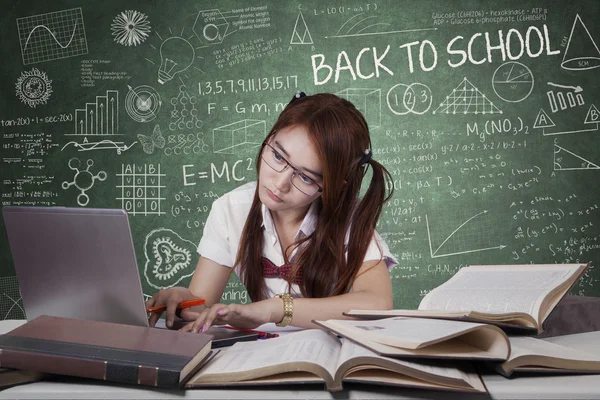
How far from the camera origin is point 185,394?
78 cm

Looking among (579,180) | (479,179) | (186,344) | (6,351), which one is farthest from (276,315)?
(579,180)

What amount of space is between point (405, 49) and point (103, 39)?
5.49 feet

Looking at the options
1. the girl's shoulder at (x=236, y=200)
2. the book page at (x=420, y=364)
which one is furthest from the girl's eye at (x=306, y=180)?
the book page at (x=420, y=364)

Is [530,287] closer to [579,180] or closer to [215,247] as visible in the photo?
[215,247]

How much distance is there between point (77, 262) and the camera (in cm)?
102

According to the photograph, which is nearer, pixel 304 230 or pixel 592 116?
pixel 304 230

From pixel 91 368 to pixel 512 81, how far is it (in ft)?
Result: 10.8

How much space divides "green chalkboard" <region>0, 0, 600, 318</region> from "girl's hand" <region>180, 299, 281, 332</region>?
2335 mm

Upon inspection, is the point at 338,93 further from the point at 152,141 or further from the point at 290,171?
the point at 290,171

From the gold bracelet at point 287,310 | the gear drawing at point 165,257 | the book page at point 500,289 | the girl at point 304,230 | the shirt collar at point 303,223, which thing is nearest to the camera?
the book page at point 500,289

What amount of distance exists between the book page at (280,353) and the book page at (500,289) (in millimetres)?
281

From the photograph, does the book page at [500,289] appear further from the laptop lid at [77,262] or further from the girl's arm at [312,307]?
the laptop lid at [77,262]

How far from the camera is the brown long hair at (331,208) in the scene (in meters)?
1.53

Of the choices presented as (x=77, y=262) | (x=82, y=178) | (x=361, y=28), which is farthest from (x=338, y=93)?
(x=77, y=262)
